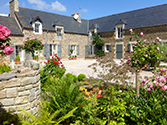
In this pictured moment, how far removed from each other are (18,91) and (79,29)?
1870 cm

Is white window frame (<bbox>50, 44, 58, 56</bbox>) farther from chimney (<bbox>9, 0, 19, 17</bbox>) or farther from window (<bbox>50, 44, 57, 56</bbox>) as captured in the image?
chimney (<bbox>9, 0, 19, 17</bbox>)

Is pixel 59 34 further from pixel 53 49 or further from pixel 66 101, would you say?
pixel 66 101

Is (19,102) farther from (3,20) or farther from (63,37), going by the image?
(63,37)

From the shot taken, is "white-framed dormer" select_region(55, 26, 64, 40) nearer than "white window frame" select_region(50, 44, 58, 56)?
No

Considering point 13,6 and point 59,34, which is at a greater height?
point 13,6

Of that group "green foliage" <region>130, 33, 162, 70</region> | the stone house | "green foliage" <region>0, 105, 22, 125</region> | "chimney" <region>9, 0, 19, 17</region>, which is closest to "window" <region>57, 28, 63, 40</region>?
the stone house

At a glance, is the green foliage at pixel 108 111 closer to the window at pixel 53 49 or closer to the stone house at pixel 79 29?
the stone house at pixel 79 29

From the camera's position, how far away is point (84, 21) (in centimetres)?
2300

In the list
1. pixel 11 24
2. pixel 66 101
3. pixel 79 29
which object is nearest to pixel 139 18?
pixel 79 29

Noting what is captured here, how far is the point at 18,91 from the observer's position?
3.21 m

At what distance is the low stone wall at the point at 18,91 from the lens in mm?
3113

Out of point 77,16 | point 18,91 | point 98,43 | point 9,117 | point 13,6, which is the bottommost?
point 9,117

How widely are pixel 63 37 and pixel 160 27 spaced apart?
11321 millimetres

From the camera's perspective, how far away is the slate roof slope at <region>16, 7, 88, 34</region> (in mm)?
15789
